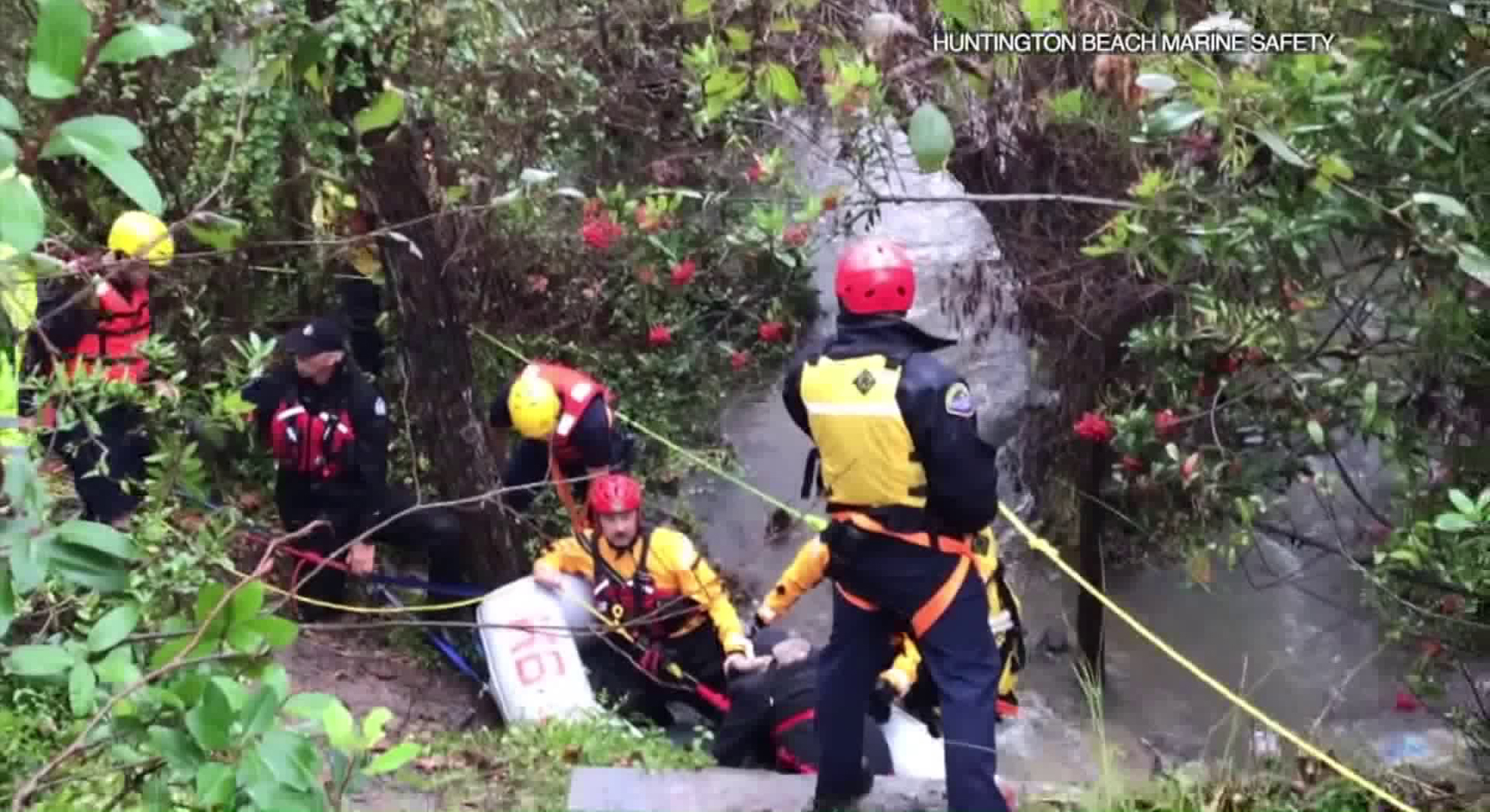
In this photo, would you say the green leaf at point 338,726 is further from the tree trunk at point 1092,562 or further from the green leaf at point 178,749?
the tree trunk at point 1092,562

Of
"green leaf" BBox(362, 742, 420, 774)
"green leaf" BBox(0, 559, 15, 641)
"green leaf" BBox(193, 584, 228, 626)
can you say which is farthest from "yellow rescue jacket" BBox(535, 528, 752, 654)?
"green leaf" BBox(0, 559, 15, 641)

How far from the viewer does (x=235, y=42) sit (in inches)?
92.9

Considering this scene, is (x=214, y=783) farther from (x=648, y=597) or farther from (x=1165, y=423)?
(x=648, y=597)

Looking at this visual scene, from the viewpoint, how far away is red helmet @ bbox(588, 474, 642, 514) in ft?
19.0

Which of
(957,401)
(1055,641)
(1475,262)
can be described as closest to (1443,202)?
(1475,262)

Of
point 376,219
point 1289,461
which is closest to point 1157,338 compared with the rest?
point 1289,461

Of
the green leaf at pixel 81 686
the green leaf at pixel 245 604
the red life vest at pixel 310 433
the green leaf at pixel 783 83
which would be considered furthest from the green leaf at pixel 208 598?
the red life vest at pixel 310 433

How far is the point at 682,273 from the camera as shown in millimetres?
8922

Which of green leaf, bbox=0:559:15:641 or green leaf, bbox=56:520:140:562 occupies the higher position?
green leaf, bbox=56:520:140:562

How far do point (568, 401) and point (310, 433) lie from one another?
126 centimetres

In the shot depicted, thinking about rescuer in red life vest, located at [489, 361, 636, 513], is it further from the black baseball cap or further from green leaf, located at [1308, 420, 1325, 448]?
green leaf, located at [1308, 420, 1325, 448]

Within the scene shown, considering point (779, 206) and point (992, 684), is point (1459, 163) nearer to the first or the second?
point (992, 684)

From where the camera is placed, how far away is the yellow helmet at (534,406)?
19.1 ft

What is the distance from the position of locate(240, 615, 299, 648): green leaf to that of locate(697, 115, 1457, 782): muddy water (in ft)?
16.2
